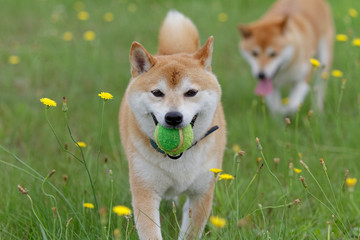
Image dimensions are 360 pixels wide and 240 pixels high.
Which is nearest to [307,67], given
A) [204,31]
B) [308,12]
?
[308,12]

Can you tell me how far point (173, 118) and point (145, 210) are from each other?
551mm

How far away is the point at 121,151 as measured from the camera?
13.0ft

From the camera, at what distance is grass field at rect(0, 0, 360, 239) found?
2.68 meters

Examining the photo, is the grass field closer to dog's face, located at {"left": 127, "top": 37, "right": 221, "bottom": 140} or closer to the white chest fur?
the white chest fur

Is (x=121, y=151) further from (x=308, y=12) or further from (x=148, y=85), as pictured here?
(x=308, y=12)

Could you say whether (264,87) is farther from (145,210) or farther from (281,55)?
(145,210)

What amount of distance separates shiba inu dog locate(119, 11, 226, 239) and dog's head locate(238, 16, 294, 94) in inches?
102

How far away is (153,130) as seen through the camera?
2689mm

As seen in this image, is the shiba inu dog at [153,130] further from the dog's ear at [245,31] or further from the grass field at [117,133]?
the dog's ear at [245,31]

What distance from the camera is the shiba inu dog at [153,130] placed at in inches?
104

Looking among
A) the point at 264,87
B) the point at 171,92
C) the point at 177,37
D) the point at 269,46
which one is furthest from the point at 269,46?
the point at 171,92

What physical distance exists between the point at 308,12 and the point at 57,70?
3.04 metres

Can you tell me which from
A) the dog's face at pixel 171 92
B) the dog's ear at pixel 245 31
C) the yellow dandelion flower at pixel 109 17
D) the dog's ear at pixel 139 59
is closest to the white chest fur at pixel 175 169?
the dog's face at pixel 171 92

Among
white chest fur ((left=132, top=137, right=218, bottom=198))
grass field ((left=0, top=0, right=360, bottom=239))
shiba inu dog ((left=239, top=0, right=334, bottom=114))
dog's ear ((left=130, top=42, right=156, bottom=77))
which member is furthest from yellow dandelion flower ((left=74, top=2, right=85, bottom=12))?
white chest fur ((left=132, top=137, right=218, bottom=198))
